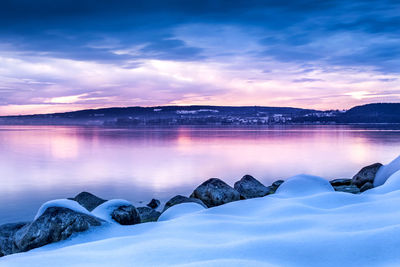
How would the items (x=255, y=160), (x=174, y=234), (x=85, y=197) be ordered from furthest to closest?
1. (x=255, y=160)
2. (x=85, y=197)
3. (x=174, y=234)

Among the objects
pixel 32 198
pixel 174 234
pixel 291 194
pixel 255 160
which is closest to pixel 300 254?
pixel 174 234

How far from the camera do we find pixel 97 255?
11.6ft

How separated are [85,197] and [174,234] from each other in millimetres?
5845

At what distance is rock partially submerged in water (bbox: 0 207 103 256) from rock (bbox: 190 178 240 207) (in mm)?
4152

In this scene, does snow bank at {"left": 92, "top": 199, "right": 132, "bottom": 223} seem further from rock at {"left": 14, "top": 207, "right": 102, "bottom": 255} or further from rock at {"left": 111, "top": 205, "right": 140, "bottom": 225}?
rock at {"left": 14, "top": 207, "right": 102, "bottom": 255}

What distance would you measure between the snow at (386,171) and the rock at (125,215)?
711 centimetres

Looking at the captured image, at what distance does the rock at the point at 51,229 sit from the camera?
488 centimetres

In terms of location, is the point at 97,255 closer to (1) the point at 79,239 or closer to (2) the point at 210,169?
(1) the point at 79,239

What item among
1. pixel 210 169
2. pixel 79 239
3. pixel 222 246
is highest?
pixel 222 246

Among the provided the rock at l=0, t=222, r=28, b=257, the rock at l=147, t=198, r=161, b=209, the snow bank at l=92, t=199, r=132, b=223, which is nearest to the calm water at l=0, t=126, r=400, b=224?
the rock at l=147, t=198, r=161, b=209

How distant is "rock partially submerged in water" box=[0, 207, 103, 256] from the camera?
16.0 ft

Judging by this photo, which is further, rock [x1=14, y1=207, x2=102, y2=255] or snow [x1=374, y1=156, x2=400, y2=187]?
snow [x1=374, y1=156, x2=400, y2=187]

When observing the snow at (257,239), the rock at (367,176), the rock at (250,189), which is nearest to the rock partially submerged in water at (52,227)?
the snow at (257,239)

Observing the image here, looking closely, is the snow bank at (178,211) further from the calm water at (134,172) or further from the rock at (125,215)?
the calm water at (134,172)
